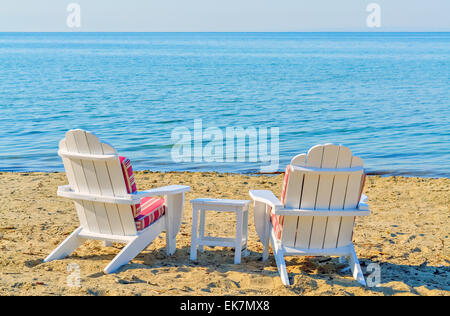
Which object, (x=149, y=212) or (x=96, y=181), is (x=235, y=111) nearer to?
(x=149, y=212)

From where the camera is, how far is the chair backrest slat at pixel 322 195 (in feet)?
12.5

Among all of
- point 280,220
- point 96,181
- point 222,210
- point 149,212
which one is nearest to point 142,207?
point 149,212

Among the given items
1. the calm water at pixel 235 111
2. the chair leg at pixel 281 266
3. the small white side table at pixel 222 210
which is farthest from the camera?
the calm water at pixel 235 111

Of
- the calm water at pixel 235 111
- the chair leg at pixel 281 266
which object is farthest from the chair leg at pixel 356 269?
the calm water at pixel 235 111

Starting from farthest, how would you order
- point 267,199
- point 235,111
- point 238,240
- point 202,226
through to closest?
point 235,111, point 202,226, point 238,240, point 267,199

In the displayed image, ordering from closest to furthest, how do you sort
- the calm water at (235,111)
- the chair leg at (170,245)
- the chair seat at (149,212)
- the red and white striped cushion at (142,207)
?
the red and white striped cushion at (142,207), the chair seat at (149,212), the chair leg at (170,245), the calm water at (235,111)

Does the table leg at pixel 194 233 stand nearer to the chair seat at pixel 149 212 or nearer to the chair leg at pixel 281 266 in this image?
the chair seat at pixel 149 212

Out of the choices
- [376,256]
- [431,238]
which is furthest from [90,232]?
[431,238]

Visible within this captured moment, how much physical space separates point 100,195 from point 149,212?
0.45 meters

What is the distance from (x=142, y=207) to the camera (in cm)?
449

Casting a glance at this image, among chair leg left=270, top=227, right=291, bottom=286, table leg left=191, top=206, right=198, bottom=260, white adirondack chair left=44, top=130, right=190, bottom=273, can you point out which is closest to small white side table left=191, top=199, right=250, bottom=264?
table leg left=191, top=206, right=198, bottom=260

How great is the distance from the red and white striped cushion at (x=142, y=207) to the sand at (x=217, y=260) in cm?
36

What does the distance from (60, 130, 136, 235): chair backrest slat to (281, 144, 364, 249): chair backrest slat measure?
129cm
